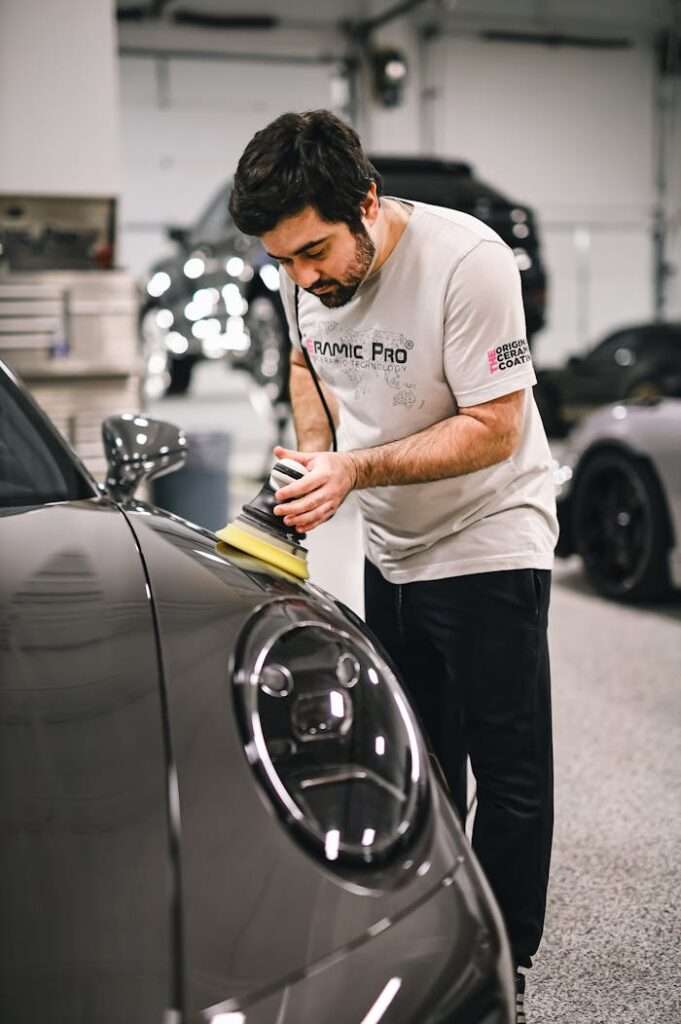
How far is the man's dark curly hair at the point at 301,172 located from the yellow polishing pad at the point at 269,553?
424 mm

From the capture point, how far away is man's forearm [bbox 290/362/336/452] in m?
2.06

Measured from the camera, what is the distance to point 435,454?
169 cm

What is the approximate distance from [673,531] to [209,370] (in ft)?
40.4

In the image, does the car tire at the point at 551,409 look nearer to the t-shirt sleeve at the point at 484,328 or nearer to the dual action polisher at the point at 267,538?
the t-shirt sleeve at the point at 484,328

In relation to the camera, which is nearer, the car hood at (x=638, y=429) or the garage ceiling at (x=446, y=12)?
the car hood at (x=638, y=429)

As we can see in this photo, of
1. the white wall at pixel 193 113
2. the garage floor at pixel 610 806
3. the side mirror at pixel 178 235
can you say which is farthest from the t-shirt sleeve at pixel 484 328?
the white wall at pixel 193 113

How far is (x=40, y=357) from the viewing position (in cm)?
489

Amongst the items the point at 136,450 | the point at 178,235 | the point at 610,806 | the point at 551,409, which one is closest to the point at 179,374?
the point at 178,235

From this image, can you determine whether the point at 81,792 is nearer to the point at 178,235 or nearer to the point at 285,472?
the point at 285,472

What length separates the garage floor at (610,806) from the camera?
2.11 metres

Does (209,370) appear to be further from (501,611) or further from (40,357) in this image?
(501,611)

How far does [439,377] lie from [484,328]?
11 centimetres

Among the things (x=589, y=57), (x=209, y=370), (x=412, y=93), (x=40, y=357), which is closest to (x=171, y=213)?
(x=209, y=370)

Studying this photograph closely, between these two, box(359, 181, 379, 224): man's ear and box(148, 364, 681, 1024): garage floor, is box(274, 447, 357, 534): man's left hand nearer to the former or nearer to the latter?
box(359, 181, 379, 224): man's ear
